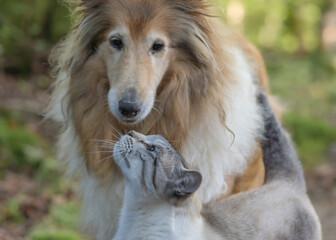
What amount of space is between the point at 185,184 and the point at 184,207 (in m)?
0.22

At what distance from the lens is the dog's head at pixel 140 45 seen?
4.91m

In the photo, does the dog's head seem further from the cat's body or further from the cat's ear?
the cat's ear

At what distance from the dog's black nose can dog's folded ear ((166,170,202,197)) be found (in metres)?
0.68

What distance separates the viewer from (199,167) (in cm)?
548

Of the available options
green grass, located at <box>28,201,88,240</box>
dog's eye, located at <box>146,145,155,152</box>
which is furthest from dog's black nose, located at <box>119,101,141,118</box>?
green grass, located at <box>28,201,88,240</box>

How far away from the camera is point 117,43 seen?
5086 millimetres

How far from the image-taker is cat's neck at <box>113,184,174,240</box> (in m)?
4.61

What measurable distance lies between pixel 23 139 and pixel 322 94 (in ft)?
23.8

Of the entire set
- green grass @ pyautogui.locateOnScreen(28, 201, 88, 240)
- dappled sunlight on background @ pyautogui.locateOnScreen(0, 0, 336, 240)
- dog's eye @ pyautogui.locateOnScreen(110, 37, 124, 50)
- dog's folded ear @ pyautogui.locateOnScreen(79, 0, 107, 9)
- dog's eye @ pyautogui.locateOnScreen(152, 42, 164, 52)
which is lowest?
green grass @ pyautogui.locateOnScreen(28, 201, 88, 240)

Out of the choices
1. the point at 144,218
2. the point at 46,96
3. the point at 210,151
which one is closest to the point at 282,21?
the point at 46,96

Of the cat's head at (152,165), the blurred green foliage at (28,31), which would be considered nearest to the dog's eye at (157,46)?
the cat's head at (152,165)

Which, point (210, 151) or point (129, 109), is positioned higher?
point (129, 109)

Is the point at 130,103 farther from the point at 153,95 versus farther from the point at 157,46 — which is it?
the point at 157,46

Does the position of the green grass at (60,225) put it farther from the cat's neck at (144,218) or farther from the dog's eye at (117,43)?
the dog's eye at (117,43)
